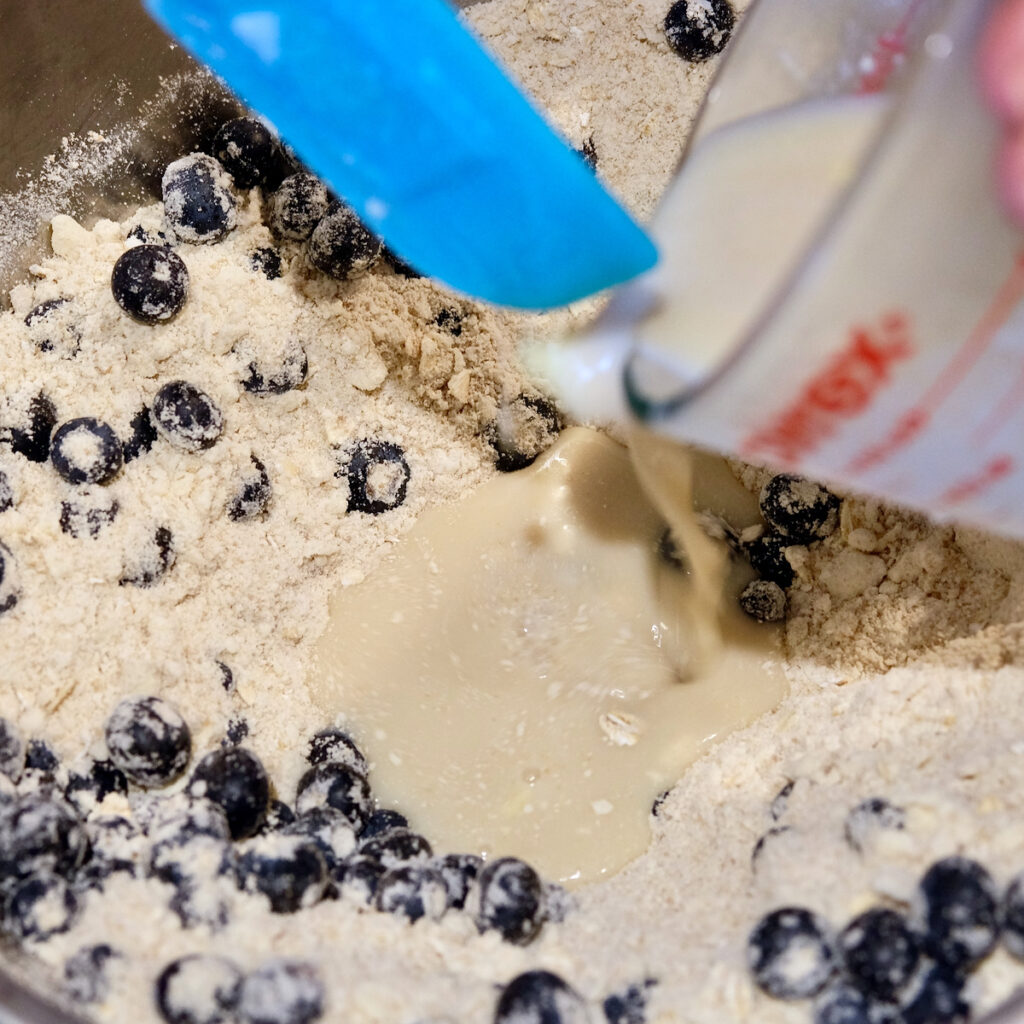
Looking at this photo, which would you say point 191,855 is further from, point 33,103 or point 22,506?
point 33,103

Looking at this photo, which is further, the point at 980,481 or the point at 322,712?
the point at 322,712

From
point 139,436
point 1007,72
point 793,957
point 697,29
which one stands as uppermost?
point 1007,72

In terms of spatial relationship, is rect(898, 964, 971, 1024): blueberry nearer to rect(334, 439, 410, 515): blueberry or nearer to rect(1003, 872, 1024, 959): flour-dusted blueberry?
rect(1003, 872, 1024, 959): flour-dusted blueberry

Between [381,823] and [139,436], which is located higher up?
[139,436]

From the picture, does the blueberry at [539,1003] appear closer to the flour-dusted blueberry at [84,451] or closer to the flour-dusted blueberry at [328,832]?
the flour-dusted blueberry at [328,832]

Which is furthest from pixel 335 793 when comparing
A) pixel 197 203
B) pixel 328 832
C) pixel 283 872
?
pixel 197 203

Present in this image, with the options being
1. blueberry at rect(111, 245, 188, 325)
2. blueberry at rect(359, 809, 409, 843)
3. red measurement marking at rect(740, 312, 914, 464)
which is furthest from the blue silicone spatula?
blueberry at rect(359, 809, 409, 843)

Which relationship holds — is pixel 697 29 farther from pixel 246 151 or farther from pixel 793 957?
pixel 793 957
